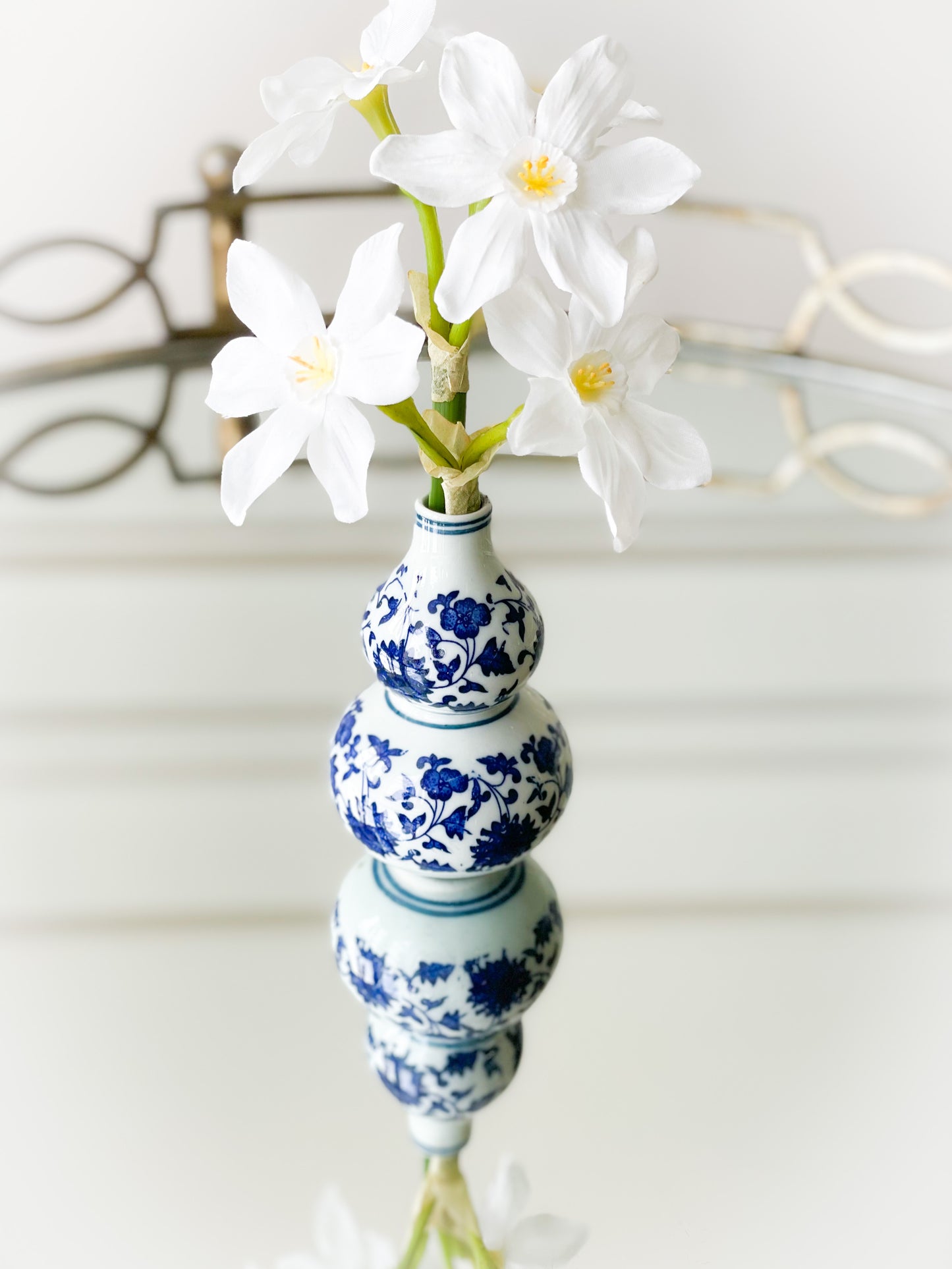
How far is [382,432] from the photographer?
121cm

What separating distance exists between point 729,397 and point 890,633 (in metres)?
0.41

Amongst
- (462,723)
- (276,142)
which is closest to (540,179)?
(276,142)

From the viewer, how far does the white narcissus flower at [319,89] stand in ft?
1.44

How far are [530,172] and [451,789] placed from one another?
0.23 meters

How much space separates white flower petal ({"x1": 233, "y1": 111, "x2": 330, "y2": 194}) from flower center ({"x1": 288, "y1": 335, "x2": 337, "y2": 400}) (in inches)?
2.6

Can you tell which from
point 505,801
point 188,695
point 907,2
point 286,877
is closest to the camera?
point 505,801

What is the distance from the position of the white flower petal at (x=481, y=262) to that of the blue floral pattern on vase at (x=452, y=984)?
282mm

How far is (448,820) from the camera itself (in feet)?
1.67

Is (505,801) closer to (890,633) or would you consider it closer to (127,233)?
(890,633)

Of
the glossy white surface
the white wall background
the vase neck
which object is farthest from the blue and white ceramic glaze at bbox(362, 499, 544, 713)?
the white wall background

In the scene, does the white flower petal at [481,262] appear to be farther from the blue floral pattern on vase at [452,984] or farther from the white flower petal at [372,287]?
the blue floral pattern on vase at [452,984]

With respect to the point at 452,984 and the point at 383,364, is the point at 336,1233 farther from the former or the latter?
Result: the point at 383,364

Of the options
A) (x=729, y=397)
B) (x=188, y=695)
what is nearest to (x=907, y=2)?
(x=729, y=397)

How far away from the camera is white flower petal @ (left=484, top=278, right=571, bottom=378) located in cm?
42
